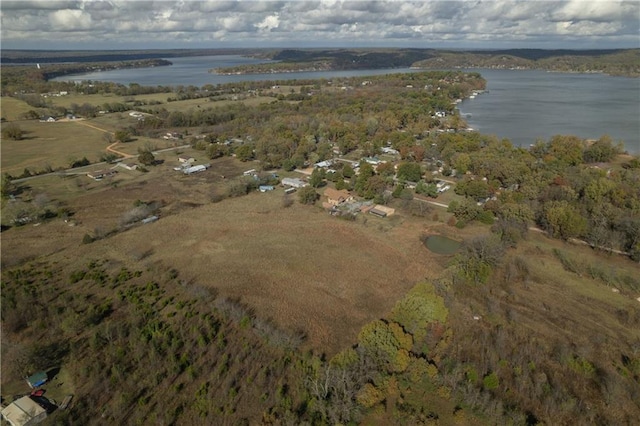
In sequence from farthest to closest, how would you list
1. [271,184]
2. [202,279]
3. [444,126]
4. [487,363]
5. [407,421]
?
[444,126], [271,184], [202,279], [487,363], [407,421]

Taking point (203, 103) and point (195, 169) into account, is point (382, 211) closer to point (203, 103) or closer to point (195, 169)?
point (195, 169)

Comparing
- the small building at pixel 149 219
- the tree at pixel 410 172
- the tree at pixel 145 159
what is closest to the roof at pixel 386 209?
the tree at pixel 410 172

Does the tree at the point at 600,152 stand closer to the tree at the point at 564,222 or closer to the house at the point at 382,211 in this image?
the tree at the point at 564,222

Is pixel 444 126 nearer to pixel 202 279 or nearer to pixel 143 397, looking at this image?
pixel 202 279

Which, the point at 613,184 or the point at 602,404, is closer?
the point at 602,404

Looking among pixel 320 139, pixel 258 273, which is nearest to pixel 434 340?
pixel 258 273

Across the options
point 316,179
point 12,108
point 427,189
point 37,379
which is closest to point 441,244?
point 427,189
